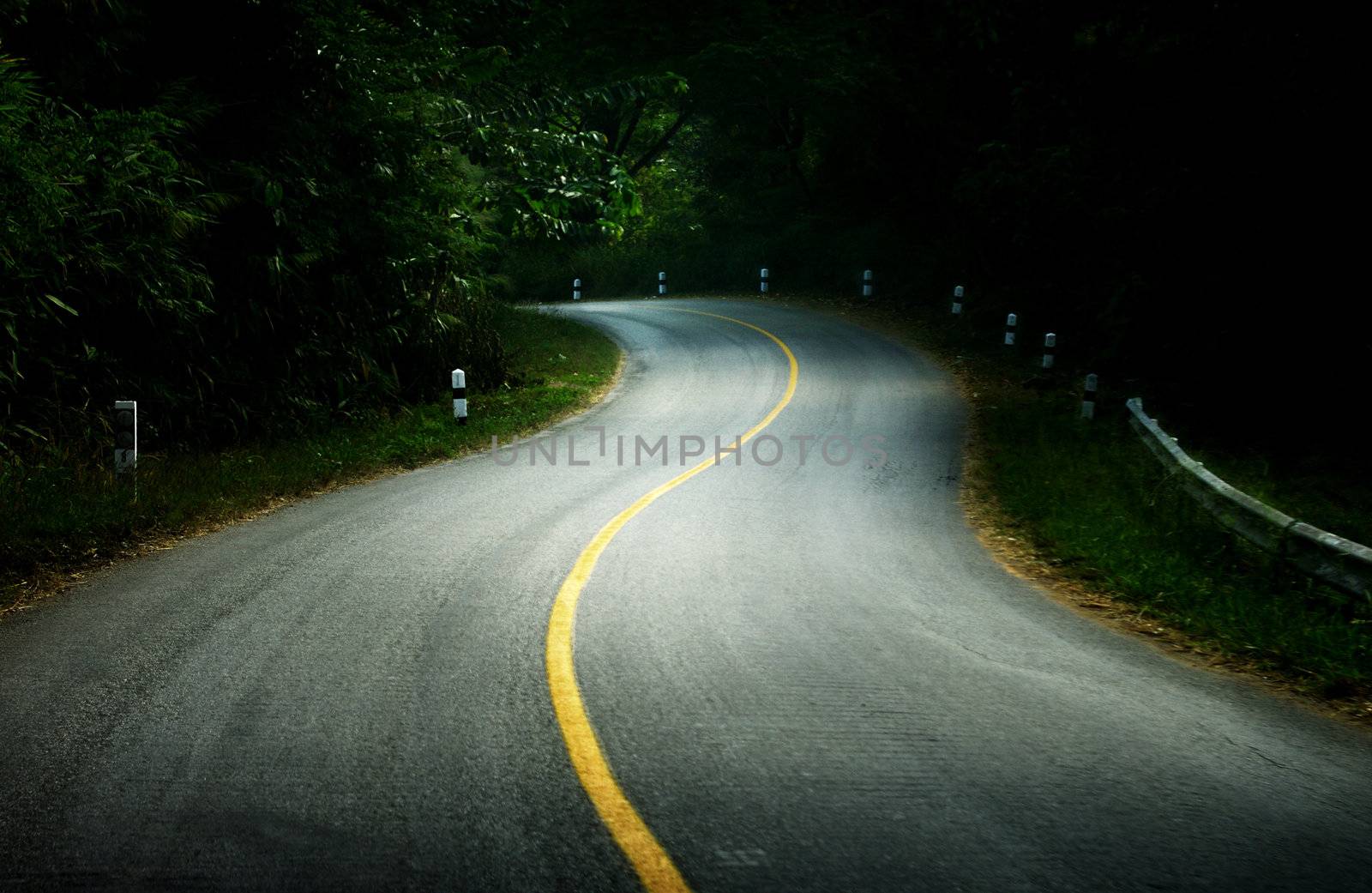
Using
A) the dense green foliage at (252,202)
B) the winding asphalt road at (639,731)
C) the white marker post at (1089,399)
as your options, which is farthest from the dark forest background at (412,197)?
the winding asphalt road at (639,731)

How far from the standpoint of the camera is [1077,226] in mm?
20672

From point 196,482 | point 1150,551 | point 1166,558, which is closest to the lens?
point 1166,558

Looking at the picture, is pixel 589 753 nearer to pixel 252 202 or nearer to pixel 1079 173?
pixel 252 202

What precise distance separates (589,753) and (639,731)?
32 cm

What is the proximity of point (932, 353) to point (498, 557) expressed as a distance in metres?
16.6

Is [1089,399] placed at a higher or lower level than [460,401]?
higher

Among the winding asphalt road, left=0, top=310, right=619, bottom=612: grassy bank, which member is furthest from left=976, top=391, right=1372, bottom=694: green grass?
left=0, top=310, right=619, bottom=612: grassy bank

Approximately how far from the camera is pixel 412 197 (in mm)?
14156

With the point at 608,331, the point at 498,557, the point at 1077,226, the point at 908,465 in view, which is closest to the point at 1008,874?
the point at 498,557

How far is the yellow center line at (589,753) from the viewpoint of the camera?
335 cm

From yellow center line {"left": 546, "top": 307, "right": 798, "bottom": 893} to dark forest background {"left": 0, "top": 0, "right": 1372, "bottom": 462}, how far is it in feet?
20.1

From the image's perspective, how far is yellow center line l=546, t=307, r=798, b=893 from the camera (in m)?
3.35

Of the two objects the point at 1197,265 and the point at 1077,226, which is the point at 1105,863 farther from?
the point at 1077,226

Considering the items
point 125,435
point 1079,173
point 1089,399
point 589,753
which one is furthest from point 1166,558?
point 1079,173
